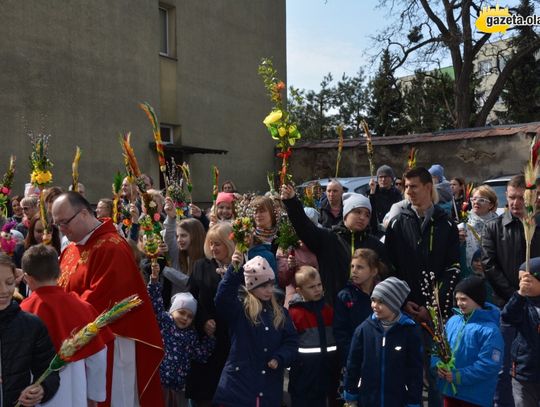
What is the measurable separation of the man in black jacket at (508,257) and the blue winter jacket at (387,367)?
1.36 meters

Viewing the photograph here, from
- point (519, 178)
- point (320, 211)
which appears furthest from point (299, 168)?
point (519, 178)

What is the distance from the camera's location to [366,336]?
13.4 feet

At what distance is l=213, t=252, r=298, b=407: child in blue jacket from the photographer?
158 inches

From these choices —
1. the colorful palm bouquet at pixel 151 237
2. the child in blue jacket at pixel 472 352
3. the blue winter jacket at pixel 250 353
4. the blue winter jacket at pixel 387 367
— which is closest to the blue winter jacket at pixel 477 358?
the child in blue jacket at pixel 472 352

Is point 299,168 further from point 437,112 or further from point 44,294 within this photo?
point 437,112

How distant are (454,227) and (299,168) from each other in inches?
564

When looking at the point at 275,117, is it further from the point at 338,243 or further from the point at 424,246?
the point at 424,246

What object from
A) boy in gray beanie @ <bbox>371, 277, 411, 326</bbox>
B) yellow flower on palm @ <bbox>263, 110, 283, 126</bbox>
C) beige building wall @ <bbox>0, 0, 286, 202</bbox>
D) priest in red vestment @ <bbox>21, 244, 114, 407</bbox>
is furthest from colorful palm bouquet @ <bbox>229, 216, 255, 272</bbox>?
beige building wall @ <bbox>0, 0, 286, 202</bbox>

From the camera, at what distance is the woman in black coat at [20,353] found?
9.66ft

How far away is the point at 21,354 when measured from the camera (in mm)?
2963

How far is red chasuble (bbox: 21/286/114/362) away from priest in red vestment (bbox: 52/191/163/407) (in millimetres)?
458

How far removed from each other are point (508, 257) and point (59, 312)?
3.71m

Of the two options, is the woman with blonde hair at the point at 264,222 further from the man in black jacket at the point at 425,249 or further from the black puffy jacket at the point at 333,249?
the man in black jacket at the point at 425,249

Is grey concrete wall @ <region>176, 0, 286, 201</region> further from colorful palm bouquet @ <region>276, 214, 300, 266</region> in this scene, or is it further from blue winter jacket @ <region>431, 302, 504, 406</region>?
blue winter jacket @ <region>431, 302, 504, 406</region>
